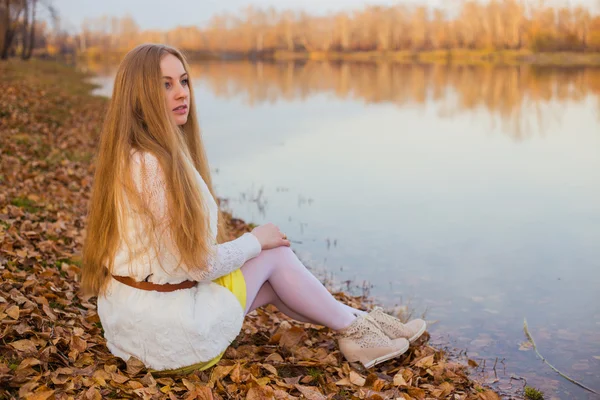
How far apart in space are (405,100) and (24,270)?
807 inches

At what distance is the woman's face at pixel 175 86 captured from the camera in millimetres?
2783

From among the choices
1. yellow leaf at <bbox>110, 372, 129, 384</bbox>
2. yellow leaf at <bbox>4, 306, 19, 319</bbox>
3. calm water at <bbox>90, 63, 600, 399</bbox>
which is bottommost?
calm water at <bbox>90, 63, 600, 399</bbox>

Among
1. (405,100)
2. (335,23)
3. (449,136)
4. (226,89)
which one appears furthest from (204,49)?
(449,136)

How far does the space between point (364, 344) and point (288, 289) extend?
525mm

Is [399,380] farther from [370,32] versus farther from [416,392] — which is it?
[370,32]

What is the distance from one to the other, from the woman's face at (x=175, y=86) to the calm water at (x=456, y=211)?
2.41 m

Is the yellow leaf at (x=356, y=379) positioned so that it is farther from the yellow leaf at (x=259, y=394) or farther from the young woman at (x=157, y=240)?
the young woman at (x=157, y=240)

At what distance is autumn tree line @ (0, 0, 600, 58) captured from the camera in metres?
64.4

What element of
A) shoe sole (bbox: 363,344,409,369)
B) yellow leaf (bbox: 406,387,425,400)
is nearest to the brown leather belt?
shoe sole (bbox: 363,344,409,369)

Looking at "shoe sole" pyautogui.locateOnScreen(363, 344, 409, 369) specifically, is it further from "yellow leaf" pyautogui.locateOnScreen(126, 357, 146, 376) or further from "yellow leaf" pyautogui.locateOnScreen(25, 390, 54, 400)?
"yellow leaf" pyautogui.locateOnScreen(25, 390, 54, 400)

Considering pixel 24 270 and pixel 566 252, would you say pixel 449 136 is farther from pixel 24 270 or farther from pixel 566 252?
pixel 24 270

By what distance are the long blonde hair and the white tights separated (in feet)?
1.32

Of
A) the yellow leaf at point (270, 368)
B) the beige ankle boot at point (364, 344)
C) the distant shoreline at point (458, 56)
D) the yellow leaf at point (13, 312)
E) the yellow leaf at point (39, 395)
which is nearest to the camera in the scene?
the yellow leaf at point (39, 395)

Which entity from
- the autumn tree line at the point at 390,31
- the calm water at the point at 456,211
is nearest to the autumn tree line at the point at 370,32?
the autumn tree line at the point at 390,31
